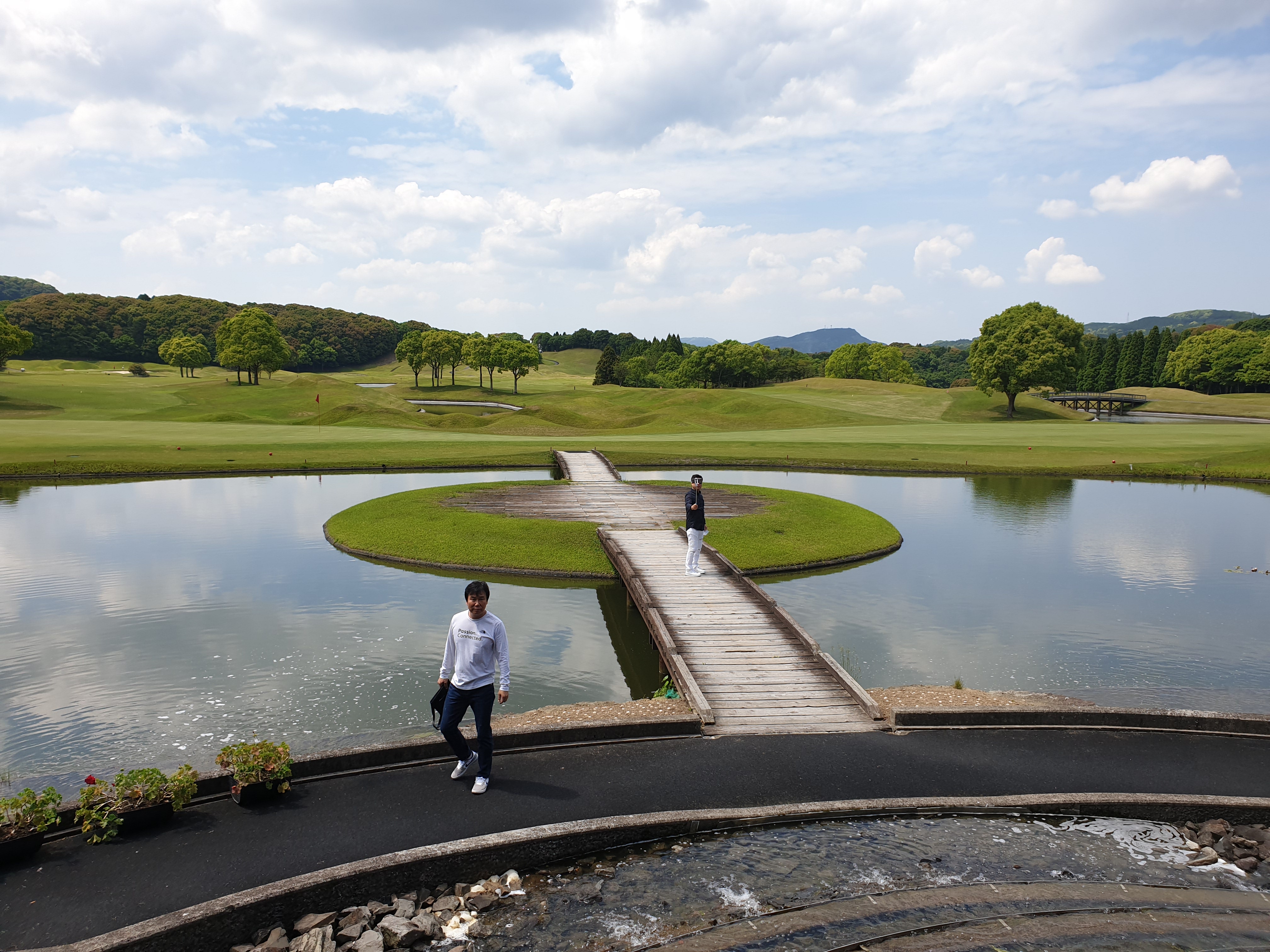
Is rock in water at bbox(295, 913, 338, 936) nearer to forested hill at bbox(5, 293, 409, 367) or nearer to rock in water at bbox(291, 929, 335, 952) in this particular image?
rock in water at bbox(291, 929, 335, 952)

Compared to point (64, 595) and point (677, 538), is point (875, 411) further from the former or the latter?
point (64, 595)

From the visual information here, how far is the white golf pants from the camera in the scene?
22672mm

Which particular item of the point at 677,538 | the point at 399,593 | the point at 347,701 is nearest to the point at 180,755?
the point at 347,701

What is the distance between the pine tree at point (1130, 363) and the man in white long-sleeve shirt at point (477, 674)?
16457cm

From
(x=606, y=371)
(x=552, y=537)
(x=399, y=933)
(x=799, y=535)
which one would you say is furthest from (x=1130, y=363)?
(x=399, y=933)

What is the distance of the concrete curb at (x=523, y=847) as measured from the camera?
321 inches

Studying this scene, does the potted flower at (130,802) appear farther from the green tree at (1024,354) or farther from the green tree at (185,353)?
the green tree at (185,353)

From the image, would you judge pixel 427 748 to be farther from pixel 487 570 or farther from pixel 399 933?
pixel 487 570

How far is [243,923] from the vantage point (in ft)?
27.6

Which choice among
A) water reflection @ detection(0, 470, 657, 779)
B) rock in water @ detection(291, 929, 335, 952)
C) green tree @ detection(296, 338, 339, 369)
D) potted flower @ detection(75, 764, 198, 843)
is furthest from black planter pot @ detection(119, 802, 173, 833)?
green tree @ detection(296, 338, 339, 369)

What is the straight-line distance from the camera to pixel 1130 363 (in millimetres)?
146875

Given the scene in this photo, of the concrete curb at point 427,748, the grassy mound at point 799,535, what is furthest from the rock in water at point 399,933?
the grassy mound at point 799,535

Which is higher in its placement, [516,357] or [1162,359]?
[1162,359]

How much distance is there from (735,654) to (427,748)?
7.39 m
